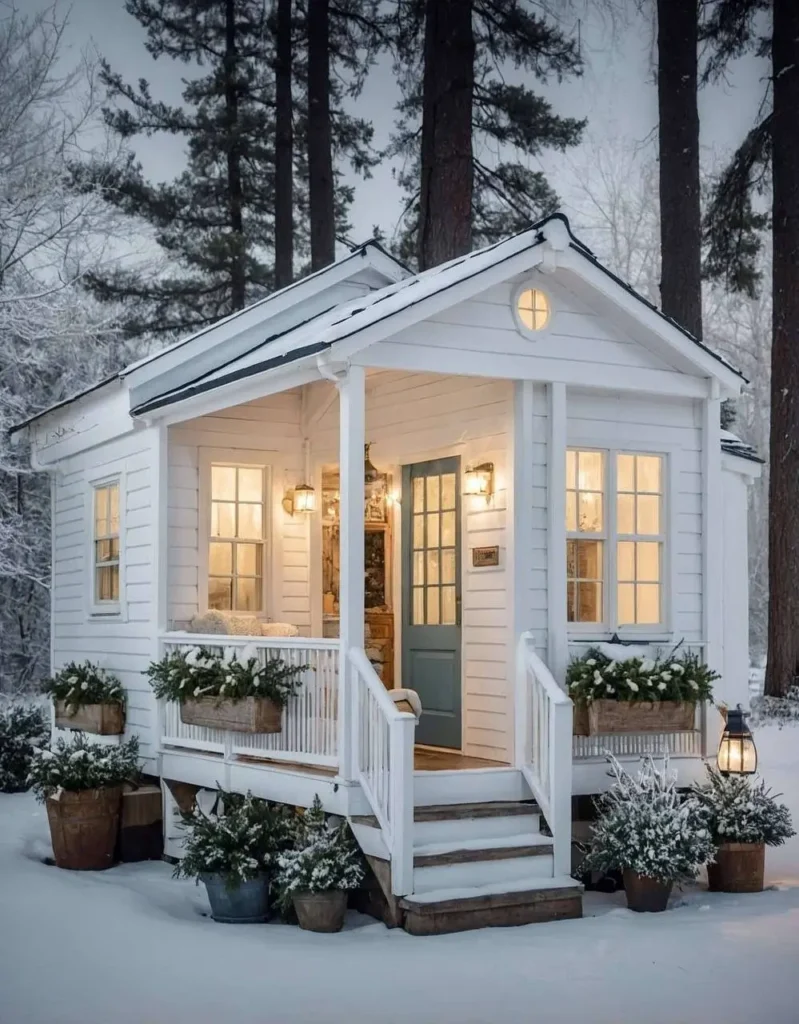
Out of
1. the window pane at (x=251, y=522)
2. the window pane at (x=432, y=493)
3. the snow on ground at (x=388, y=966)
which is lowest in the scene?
the snow on ground at (x=388, y=966)

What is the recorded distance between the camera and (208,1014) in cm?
667

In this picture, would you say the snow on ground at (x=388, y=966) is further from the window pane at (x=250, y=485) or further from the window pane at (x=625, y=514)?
the window pane at (x=250, y=485)

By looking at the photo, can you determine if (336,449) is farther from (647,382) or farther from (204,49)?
(204,49)

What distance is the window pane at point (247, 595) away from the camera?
12008mm

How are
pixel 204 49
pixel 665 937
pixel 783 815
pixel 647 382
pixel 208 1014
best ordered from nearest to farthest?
pixel 208 1014
pixel 665 937
pixel 783 815
pixel 647 382
pixel 204 49

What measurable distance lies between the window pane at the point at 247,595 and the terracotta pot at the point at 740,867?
4502 mm

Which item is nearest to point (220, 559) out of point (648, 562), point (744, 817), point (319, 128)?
point (648, 562)

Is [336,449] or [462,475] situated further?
[336,449]

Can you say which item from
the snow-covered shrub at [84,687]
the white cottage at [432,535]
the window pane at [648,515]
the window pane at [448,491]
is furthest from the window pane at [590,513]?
the snow-covered shrub at [84,687]

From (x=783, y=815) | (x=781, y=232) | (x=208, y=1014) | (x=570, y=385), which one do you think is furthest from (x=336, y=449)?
(x=781, y=232)

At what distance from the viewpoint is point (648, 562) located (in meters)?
10.5

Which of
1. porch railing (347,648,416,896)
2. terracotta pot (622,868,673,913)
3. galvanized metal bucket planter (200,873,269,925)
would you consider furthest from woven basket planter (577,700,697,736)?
galvanized metal bucket planter (200,873,269,925)

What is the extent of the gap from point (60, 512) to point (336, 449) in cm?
360

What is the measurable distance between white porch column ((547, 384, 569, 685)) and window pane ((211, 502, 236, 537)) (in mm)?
3226
